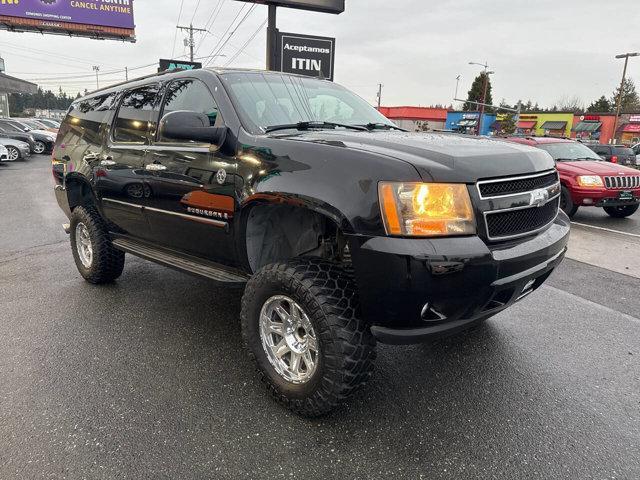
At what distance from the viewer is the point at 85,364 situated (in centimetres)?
311

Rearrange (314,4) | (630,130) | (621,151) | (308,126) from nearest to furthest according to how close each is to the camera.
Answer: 1. (308,126)
2. (314,4)
3. (621,151)
4. (630,130)

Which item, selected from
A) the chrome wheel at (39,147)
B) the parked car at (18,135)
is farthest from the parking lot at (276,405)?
the chrome wheel at (39,147)

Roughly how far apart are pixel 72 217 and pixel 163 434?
127 inches

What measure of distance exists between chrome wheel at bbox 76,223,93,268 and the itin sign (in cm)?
839

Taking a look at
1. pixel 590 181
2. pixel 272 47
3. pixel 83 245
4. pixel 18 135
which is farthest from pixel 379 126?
pixel 18 135

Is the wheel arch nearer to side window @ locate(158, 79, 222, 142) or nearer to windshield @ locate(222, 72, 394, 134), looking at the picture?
windshield @ locate(222, 72, 394, 134)

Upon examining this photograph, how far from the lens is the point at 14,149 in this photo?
63.9ft

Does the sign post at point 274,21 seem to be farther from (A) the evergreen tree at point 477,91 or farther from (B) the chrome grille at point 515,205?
(A) the evergreen tree at point 477,91

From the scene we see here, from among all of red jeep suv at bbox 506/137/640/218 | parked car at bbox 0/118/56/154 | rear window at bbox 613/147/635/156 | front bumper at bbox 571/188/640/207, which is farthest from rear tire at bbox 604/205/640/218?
parked car at bbox 0/118/56/154

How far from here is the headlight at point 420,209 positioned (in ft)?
7.05

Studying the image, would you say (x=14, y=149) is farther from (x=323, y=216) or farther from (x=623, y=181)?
(x=623, y=181)

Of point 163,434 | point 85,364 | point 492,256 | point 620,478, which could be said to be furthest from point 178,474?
point 620,478

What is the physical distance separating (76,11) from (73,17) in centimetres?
49

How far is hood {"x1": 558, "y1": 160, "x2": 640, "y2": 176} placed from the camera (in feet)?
28.1
